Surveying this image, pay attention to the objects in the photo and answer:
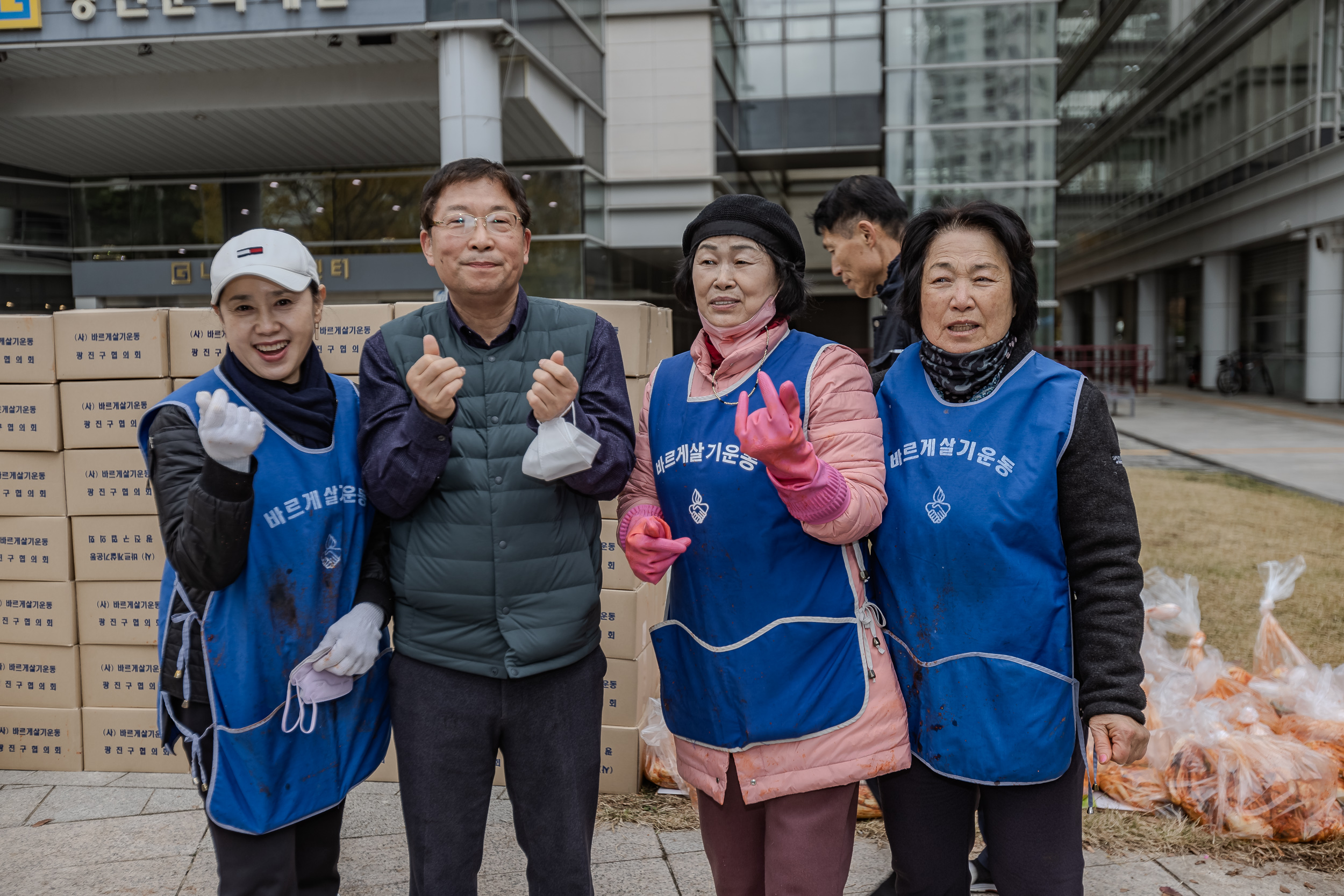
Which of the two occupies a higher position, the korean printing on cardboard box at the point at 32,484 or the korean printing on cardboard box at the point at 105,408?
the korean printing on cardboard box at the point at 105,408

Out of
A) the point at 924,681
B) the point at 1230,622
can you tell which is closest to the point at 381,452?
the point at 924,681

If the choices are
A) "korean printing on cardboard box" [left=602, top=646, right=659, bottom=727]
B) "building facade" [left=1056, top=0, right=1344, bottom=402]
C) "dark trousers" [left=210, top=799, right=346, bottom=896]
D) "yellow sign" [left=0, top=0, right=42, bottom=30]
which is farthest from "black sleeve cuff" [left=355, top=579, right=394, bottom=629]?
"building facade" [left=1056, top=0, right=1344, bottom=402]

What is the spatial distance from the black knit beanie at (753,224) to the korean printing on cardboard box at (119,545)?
278cm

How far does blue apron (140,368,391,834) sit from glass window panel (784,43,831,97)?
1988cm

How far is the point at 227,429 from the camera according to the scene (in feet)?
5.84

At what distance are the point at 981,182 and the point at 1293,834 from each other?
16170mm

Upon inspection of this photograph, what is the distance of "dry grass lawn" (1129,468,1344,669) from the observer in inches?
204

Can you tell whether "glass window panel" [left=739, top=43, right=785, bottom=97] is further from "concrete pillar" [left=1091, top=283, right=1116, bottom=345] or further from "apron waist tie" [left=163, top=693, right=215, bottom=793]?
"concrete pillar" [left=1091, top=283, right=1116, bottom=345]

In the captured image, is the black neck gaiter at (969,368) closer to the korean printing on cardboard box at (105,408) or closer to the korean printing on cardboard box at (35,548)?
the korean printing on cardboard box at (105,408)

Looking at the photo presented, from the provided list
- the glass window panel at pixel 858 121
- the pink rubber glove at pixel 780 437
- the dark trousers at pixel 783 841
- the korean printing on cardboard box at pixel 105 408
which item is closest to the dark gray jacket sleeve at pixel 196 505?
the pink rubber glove at pixel 780 437

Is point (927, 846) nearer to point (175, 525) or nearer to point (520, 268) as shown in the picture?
point (520, 268)

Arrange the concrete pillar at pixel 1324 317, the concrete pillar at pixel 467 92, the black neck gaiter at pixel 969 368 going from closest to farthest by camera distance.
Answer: the black neck gaiter at pixel 969 368 → the concrete pillar at pixel 467 92 → the concrete pillar at pixel 1324 317

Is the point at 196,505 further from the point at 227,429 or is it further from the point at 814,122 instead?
the point at 814,122

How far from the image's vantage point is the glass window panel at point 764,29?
19.9 m
